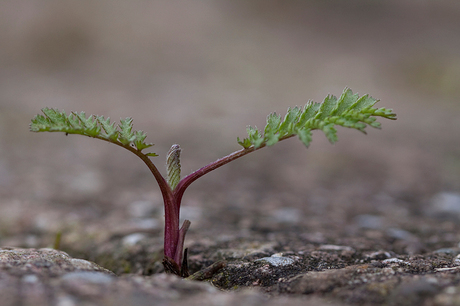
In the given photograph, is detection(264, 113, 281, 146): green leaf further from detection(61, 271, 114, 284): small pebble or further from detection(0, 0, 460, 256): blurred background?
detection(0, 0, 460, 256): blurred background

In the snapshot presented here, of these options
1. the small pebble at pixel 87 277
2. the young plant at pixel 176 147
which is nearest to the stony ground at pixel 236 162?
the small pebble at pixel 87 277

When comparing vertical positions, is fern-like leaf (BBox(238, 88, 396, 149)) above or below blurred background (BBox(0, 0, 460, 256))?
below

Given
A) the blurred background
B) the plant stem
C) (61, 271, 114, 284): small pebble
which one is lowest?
(61, 271, 114, 284): small pebble

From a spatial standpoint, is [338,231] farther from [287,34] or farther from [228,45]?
[287,34]

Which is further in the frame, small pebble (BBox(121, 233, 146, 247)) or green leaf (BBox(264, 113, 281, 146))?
small pebble (BBox(121, 233, 146, 247))

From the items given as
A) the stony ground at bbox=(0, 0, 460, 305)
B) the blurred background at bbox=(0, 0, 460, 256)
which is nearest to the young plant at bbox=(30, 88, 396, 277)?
the stony ground at bbox=(0, 0, 460, 305)

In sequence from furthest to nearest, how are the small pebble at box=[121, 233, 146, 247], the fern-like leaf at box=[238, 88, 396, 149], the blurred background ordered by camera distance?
the blurred background, the small pebble at box=[121, 233, 146, 247], the fern-like leaf at box=[238, 88, 396, 149]

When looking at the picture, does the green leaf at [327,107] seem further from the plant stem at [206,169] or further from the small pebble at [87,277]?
the small pebble at [87,277]

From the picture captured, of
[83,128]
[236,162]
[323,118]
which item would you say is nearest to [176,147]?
[83,128]
